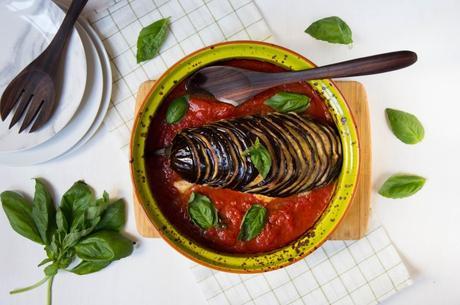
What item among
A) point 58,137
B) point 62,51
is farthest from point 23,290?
point 62,51

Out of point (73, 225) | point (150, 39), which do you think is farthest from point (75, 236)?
point (150, 39)

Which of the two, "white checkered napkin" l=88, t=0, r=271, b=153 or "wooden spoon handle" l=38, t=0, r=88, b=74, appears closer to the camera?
"wooden spoon handle" l=38, t=0, r=88, b=74

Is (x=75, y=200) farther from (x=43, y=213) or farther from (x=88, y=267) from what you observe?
(x=88, y=267)

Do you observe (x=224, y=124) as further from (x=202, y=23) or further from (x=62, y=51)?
(x=62, y=51)

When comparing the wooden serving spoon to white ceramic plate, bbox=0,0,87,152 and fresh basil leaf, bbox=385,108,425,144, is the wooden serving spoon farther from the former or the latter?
fresh basil leaf, bbox=385,108,425,144

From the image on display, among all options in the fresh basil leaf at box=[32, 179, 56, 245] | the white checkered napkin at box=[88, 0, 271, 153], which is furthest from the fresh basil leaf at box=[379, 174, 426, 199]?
the fresh basil leaf at box=[32, 179, 56, 245]

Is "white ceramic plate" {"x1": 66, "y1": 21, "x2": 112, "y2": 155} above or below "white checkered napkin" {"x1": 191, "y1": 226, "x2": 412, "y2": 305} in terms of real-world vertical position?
above

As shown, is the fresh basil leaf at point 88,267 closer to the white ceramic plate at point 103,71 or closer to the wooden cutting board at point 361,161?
the wooden cutting board at point 361,161
